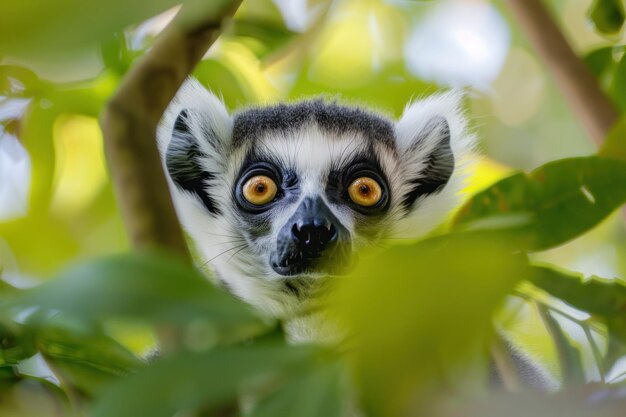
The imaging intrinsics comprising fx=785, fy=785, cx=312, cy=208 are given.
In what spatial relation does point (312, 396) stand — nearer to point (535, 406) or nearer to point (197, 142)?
point (535, 406)

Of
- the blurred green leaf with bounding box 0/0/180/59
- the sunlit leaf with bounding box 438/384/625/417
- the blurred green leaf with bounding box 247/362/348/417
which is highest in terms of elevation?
the blurred green leaf with bounding box 0/0/180/59

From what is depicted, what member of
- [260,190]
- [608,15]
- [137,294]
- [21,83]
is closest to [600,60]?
[608,15]

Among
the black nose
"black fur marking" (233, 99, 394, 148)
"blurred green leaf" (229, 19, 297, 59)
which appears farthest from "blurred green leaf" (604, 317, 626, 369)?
"black fur marking" (233, 99, 394, 148)

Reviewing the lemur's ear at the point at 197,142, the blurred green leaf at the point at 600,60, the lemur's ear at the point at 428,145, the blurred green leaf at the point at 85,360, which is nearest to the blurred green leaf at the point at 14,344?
the blurred green leaf at the point at 85,360

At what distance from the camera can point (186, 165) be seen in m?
2.40

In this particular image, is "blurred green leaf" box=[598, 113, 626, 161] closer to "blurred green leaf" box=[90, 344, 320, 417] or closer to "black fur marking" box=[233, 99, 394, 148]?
"blurred green leaf" box=[90, 344, 320, 417]

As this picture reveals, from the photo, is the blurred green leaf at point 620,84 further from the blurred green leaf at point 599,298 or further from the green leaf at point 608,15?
the blurred green leaf at point 599,298

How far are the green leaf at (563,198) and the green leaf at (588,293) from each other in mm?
54

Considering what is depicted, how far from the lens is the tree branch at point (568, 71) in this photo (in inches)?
60.7

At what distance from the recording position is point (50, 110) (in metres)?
1.42

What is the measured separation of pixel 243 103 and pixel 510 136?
68.8 inches

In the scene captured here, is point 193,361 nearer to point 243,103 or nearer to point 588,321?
point 588,321

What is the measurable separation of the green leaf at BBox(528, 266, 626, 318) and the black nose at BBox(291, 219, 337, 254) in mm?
985

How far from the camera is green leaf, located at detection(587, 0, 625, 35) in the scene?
1338 millimetres
